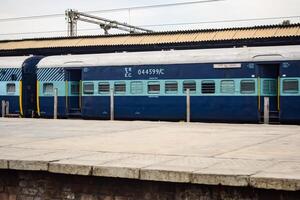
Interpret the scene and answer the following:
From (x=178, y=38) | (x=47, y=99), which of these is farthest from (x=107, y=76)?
(x=178, y=38)

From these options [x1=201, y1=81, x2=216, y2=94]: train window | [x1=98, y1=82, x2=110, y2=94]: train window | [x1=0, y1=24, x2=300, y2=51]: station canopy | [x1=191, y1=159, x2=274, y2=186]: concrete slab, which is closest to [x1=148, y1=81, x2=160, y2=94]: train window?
[x1=201, y1=81, x2=216, y2=94]: train window

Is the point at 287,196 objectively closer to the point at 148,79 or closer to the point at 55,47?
the point at 148,79

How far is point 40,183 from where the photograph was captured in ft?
22.6

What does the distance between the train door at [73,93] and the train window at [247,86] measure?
8663 mm

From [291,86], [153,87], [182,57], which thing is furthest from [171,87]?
[291,86]

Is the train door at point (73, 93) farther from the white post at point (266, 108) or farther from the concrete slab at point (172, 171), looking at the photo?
the concrete slab at point (172, 171)

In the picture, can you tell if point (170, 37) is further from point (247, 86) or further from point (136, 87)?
point (247, 86)

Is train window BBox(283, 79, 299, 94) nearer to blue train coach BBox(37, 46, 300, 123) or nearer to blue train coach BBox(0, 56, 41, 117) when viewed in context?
blue train coach BBox(37, 46, 300, 123)

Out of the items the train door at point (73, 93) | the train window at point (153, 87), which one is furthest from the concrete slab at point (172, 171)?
the train door at point (73, 93)

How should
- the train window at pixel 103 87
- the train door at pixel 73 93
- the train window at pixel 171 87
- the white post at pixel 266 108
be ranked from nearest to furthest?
the white post at pixel 266 108
the train window at pixel 171 87
the train window at pixel 103 87
the train door at pixel 73 93

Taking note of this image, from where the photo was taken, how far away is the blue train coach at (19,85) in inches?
1013

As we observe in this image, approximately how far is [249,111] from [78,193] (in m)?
14.5

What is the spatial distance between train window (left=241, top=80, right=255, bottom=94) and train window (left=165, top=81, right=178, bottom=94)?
305 cm

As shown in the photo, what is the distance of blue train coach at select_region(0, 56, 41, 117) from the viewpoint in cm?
2573
